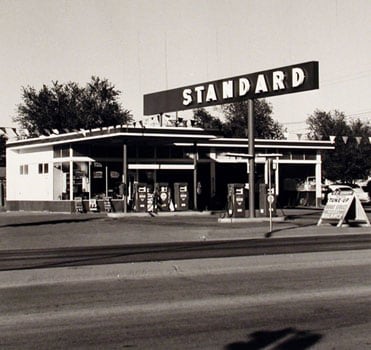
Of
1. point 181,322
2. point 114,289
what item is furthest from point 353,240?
point 181,322

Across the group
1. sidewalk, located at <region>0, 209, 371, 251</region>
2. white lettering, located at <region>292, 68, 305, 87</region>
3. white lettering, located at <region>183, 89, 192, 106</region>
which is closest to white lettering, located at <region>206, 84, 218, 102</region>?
white lettering, located at <region>183, 89, 192, 106</region>

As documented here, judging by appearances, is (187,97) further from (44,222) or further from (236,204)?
(44,222)

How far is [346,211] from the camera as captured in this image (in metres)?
27.6

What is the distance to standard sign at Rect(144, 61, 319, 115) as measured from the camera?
101 feet

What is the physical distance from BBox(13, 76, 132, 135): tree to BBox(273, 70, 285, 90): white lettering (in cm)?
4661

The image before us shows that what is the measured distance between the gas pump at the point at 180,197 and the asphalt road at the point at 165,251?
50.4 ft

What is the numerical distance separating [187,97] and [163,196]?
5205 mm

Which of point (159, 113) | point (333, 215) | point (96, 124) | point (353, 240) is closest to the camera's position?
point (353, 240)

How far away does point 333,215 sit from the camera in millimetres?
28141

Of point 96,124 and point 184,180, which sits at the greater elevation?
point 96,124

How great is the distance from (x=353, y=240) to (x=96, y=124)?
189ft

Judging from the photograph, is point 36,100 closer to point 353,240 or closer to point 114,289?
point 353,240

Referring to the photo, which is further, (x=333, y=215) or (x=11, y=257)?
(x=333, y=215)

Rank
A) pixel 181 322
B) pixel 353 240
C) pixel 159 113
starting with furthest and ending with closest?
pixel 159 113 → pixel 353 240 → pixel 181 322
